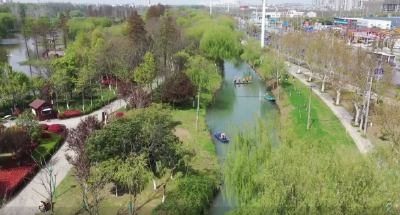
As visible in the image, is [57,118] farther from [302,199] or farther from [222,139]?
[302,199]

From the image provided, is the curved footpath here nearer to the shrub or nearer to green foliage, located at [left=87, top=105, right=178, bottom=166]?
the shrub

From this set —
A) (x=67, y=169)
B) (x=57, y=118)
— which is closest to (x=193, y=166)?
(x=67, y=169)

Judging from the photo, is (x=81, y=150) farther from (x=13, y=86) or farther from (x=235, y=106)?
(x=235, y=106)

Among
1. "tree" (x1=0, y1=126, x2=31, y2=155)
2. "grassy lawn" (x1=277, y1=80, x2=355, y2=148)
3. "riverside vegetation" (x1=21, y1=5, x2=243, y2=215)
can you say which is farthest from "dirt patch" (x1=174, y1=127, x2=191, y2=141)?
"tree" (x1=0, y1=126, x2=31, y2=155)

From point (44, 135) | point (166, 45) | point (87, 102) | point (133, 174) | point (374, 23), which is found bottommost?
point (44, 135)

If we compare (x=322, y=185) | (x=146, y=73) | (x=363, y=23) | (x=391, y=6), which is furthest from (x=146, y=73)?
(x=391, y=6)

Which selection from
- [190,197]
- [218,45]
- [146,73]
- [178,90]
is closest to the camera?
[190,197]
